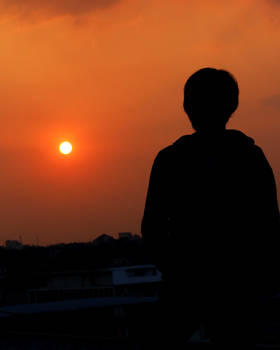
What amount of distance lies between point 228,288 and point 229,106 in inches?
29.7

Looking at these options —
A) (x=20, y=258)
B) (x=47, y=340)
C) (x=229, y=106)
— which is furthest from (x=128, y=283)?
(x=229, y=106)

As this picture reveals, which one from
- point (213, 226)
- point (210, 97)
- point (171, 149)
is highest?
point (210, 97)

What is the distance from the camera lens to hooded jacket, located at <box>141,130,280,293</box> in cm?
266

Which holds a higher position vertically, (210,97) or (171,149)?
(210,97)

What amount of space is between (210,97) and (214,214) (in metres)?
0.50

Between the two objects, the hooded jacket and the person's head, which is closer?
the hooded jacket

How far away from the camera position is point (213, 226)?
269cm

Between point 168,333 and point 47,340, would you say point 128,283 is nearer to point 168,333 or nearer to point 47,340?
point 47,340

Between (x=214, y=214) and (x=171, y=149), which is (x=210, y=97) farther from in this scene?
(x=214, y=214)

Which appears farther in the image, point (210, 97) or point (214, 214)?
point (210, 97)

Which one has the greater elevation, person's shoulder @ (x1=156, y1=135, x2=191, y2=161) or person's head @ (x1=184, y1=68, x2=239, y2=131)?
person's head @ (x1=184, y1=68, x2=239, y2=131)

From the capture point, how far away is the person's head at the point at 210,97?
2.88m

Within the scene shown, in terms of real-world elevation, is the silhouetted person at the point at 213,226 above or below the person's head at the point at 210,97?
below

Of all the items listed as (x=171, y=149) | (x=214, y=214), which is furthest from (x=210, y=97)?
(x=214, y=214)
